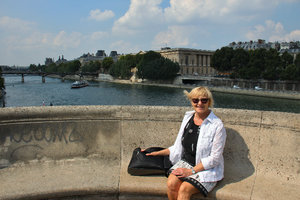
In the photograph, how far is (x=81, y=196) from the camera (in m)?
3.07

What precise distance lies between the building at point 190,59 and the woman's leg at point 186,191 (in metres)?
95.3

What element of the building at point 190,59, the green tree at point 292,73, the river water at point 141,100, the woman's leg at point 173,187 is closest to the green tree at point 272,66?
the green tree at point 292,73

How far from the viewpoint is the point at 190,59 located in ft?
333

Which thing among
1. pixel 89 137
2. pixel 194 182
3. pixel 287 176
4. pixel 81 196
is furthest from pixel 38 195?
pixel 287 176

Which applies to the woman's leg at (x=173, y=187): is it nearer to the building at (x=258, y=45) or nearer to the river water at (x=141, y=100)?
the river water at (x=141, y=100)

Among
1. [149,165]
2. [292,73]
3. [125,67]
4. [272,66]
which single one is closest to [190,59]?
[125,67]

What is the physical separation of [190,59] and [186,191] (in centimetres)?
10112

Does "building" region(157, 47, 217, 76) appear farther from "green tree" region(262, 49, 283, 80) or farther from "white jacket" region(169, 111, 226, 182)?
"white jacket" region(169, 111, 226, 182)

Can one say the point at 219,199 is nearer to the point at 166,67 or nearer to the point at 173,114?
the point at 173,114

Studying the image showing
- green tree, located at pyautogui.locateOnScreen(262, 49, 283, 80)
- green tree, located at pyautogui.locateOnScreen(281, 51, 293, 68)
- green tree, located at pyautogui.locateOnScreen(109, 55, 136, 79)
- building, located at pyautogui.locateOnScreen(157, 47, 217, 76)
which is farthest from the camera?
building, located at pyautogui.locateOnScreen(157, 47, 217, 76)

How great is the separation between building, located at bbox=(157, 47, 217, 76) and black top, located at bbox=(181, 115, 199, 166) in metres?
94.9

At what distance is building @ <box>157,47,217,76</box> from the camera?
98.2 m

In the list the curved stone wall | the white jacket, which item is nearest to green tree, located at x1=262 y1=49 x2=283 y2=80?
the curved stone wall

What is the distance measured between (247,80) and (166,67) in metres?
24.1
